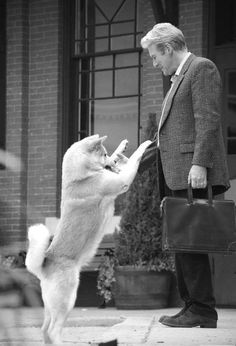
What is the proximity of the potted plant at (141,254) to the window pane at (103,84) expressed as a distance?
4.41 ft

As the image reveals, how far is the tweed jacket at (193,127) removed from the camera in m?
4.46

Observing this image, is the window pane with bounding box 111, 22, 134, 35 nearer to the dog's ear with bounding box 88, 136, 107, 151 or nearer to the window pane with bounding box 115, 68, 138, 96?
the window pane with bounding box 115, 68, 138, 96

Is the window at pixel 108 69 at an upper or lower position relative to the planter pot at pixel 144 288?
upper

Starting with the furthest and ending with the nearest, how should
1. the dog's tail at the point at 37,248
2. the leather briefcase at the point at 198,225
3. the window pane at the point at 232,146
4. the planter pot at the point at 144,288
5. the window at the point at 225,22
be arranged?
the window at the point at 225,22 → the window pane at the point at 232,146 → the planter pot at the point at 144,288 → the leather briefcase at the point at 198,225 → the dog's tail at the point at 37,248

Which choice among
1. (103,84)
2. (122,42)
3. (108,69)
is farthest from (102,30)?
(103,84)

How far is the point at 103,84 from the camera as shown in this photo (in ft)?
30.4

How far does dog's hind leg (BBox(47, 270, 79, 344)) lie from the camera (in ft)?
14.3

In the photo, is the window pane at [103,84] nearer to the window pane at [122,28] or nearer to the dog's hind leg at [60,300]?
the window pane at [122,28]

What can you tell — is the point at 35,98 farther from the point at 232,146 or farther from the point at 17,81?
the point at 232,146

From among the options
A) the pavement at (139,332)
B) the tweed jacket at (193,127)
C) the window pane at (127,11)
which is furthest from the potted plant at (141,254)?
the tweed jacket at (193,127)

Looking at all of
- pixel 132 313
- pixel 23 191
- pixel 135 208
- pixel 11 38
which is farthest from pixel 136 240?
pixel 11 38

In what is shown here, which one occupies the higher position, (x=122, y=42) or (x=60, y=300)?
(x=122, y=42)

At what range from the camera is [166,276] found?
25.8ft

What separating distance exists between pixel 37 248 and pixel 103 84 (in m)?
5.17
